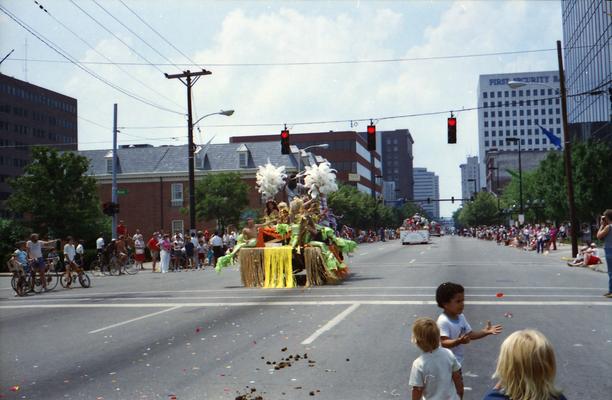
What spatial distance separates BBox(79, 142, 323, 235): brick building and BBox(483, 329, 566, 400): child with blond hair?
66248mm

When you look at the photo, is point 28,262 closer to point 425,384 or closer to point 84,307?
point 84,307

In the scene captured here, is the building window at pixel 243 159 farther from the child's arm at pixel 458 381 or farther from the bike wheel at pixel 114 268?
the child's arm at pixel 458 381

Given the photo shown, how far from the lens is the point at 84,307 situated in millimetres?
15008

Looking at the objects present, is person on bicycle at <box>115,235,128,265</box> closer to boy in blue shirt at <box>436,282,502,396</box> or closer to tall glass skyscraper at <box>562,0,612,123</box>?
boy in blue shirt at <box>436,282,502,396</box>

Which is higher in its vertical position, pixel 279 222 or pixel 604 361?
pixel 279 222

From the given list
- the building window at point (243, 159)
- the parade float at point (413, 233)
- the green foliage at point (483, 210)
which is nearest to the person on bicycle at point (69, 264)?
the parade float at point (413, 233)

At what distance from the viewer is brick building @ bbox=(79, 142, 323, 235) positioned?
7006 cm

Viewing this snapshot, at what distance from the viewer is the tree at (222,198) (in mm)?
59694

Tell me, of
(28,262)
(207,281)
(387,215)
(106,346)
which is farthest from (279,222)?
(387,215)

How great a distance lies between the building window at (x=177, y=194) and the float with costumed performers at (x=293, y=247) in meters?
52.1

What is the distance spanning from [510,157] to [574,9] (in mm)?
89174

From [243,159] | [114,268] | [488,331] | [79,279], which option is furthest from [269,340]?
[243,159]

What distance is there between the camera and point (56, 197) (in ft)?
131

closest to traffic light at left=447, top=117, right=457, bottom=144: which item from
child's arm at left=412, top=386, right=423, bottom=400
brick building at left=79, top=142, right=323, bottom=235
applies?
child's arm at left=412, top=386, right=423, bottom=400
